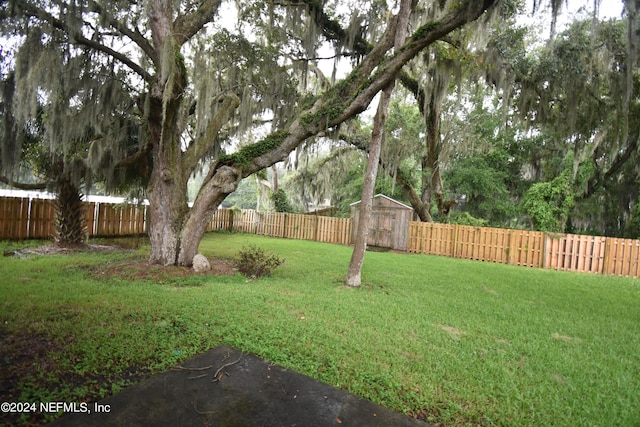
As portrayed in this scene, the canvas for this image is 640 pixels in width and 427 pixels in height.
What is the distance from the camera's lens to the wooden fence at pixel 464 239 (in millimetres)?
9180

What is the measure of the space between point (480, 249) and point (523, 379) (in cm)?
934

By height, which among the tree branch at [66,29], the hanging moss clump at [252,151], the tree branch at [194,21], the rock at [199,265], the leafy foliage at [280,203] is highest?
the tree branch at [194,21]

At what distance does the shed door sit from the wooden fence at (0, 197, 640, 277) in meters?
0.91

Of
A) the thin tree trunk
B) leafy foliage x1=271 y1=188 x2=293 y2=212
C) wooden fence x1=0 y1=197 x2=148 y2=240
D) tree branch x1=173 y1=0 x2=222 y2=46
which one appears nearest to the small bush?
the thin tree trunk

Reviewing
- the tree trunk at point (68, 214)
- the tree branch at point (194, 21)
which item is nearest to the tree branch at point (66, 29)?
the tree branch at point (194, 21)

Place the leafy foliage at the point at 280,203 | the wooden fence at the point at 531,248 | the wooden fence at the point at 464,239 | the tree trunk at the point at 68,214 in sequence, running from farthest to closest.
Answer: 1. the leafy foliage at the point at 280,203
2. the wooden fence at the point at 531,248
3. the wooden fence at the point at 464,239
4. the tree trunk at the point at 68,214

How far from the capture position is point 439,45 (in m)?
8.67

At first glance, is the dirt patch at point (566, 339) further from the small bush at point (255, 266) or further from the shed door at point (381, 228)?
the shed door at point (381, 228)

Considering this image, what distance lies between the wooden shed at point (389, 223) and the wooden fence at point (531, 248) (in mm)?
364

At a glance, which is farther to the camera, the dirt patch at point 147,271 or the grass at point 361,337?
the dirt patch at point 147,271

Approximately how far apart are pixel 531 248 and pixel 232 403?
11.1 m

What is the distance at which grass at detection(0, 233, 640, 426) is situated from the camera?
2512 mm

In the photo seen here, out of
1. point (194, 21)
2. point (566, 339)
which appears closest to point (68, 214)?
point (194, 21)

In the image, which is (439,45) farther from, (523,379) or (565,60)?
(523,379)
